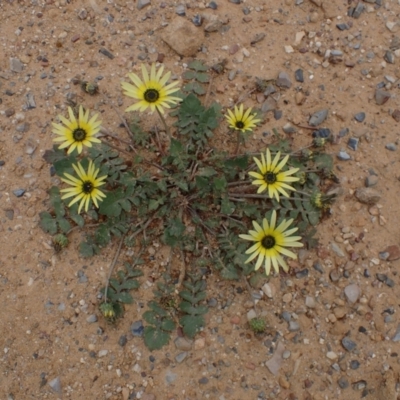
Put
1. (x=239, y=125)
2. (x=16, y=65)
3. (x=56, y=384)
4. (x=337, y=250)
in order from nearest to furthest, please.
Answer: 1. (x=56, y=384)
2. (x=239, y=125)
3. (x=337, y=250)
4. (x=16, y=65)

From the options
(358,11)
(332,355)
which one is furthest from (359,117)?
(332,355)

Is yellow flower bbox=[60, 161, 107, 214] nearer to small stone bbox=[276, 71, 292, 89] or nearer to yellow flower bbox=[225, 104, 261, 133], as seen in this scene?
yellow flower bbox=[225, 104, 261, 133]

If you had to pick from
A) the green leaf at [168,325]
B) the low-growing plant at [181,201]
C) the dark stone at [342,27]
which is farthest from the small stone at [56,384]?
the dark stone at [342,27]

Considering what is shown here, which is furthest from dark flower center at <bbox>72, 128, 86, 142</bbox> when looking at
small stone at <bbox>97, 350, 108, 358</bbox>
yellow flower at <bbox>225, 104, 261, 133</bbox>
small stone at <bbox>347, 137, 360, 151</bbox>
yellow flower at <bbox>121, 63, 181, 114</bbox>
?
small stone at <bbox>347, 137, 360, 151</bbox>

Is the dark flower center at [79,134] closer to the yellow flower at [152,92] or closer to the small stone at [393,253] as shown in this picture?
the yellow flower at [152,92]

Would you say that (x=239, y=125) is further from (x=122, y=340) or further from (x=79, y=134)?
(x=122, y=340)

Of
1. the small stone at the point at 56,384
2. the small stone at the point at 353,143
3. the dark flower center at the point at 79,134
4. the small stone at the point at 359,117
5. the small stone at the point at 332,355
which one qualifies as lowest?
the small stone at the point at 56,384
